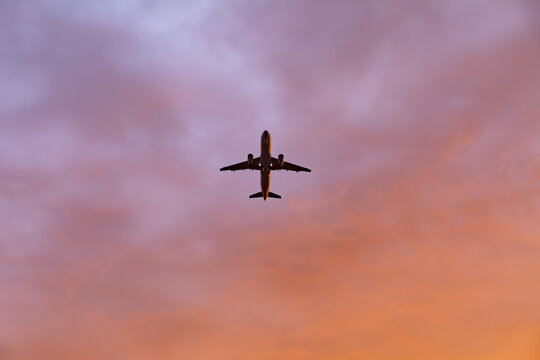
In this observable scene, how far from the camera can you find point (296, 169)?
16188 cm

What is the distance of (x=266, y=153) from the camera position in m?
140

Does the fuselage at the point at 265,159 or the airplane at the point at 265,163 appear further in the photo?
the airplane at the point at 265,163

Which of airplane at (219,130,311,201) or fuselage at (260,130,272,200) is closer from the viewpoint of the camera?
fuselage at (260,130,272,200)

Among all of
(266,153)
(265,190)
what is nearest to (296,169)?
(265,190)

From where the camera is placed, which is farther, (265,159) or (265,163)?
(265,163)

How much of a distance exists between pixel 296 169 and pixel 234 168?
18.3m

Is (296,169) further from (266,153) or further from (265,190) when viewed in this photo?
A: (266,153)

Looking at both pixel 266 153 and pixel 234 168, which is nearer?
pixel 266 153

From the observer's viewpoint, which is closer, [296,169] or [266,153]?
[266,153]

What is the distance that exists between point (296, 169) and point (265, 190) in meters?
11.5

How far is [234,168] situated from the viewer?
157125mm

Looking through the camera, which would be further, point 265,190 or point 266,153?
point 265,190

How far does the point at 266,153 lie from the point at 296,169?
23425 mm
